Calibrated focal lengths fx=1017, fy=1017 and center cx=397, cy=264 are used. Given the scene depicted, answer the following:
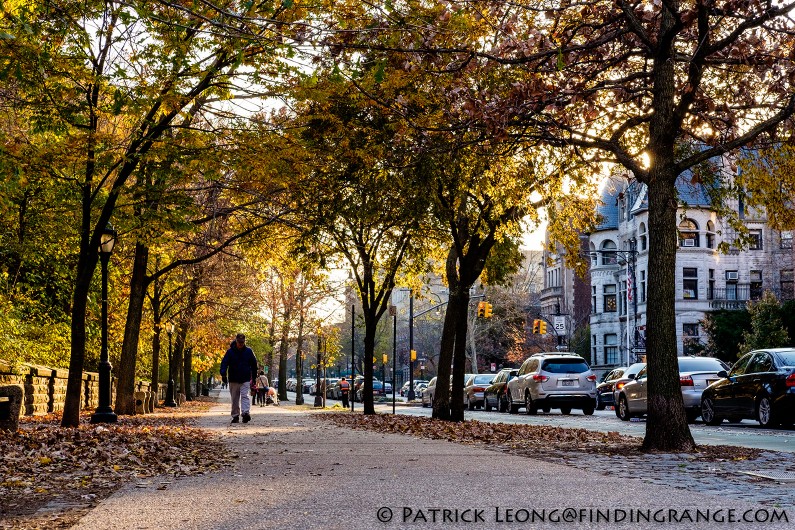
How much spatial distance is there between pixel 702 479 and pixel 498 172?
29.0 ft

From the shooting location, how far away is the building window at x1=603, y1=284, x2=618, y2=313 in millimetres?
77625

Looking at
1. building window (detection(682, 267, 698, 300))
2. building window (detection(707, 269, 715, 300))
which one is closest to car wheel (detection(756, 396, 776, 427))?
building window (detection(682, 267, 698, 300))

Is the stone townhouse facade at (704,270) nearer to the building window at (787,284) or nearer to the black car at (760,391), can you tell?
the building window at (787,284)

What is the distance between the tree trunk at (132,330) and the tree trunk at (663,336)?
600 inches

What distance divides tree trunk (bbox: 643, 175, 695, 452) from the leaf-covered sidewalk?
215 inches

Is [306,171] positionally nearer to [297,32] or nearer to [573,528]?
[297,32]

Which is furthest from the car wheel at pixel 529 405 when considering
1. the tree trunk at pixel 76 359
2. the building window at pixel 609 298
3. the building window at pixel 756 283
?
the building window at pixel 609 298

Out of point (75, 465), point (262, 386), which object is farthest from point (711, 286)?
point (75, 465)

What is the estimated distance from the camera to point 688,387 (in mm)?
25188

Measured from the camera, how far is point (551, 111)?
15031 mm

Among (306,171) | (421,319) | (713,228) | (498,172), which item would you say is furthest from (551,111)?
(421,319)

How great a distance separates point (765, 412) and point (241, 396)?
11.1 metres

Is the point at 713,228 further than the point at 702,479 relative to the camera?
Yes

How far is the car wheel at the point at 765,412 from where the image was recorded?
20867 millimetres
